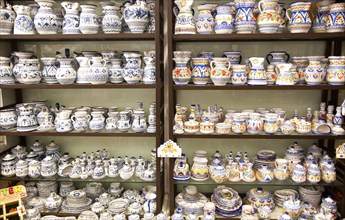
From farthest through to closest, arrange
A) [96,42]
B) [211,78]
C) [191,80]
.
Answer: [96,42] < [191,80] < [211,78]

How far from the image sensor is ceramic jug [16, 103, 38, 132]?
1.91 metres

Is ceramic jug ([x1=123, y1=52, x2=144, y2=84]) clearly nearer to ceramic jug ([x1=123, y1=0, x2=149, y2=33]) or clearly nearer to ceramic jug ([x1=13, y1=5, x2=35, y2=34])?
ceramic jug ([x1=123, y1=0, x2=149, y2=33])

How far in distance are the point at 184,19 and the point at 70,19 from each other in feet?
2.32

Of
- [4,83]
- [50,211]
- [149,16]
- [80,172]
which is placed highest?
[149,16]

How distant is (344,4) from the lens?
1.70 metres

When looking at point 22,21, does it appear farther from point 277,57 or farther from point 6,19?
point 277,57

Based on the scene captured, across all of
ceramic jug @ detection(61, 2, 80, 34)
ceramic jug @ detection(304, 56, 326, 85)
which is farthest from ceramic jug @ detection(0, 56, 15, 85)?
ceramic jug @ detection(304, 56, 326, 85)

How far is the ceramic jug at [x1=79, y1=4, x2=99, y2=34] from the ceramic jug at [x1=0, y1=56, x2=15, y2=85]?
0.54 metres

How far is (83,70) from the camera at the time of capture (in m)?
1.84

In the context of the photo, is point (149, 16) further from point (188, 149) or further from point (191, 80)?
point (188, 149)

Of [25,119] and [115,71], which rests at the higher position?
[115,71]

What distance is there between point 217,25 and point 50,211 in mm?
1642

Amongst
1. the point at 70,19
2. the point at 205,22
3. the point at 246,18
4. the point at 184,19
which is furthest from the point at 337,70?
the point at 70,19

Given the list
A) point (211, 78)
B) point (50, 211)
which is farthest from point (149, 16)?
point (50, 211)
